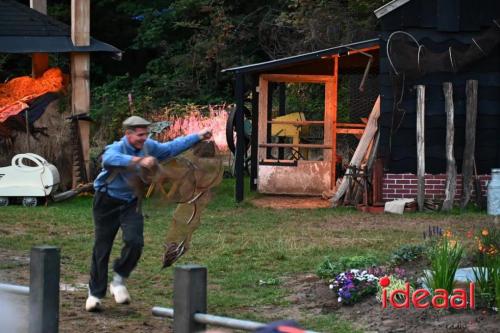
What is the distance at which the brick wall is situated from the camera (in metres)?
16.9

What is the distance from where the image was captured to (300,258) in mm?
11703

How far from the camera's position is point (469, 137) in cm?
1652

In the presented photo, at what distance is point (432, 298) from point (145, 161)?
2.51 metres

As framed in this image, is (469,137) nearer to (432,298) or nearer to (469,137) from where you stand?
(469,137)

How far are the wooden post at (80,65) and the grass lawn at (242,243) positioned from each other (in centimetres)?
168

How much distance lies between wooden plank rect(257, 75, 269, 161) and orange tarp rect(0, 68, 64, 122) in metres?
3.70

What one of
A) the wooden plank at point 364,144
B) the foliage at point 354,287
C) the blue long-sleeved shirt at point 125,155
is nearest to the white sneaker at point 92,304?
the blue long-sleeved shirt at point 125,155

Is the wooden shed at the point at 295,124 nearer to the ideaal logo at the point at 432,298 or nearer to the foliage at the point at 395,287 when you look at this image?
the foliage at the point at 395,287

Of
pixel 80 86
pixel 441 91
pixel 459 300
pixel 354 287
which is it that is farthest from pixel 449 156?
pixel 459 300

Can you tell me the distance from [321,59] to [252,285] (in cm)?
947

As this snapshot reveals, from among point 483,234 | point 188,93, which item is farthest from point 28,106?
point 188,93

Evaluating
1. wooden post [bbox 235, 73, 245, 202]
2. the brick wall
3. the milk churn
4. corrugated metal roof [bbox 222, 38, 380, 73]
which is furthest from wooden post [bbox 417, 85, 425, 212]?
wooden post [bbox 235, 73, 245, 202]

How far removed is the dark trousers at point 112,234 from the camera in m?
8.59

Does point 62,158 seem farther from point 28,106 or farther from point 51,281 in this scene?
point 51,281
